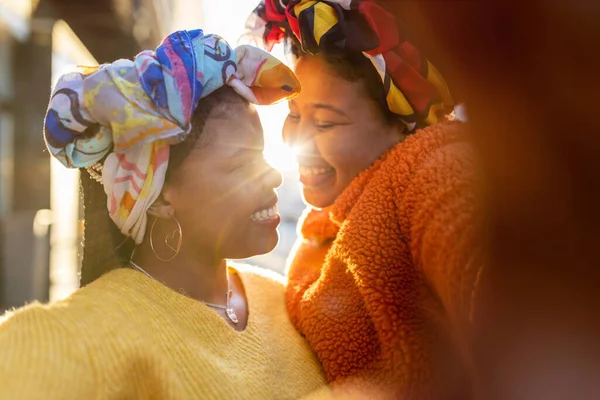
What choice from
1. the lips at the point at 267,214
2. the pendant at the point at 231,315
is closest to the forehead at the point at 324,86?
the lips at the point at 267,214

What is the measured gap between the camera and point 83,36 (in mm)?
3094

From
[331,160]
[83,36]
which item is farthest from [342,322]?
[83,36]

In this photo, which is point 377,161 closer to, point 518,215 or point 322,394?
point 322,394

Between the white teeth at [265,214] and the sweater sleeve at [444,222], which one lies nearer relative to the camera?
the sweater sleeve at [444,222]

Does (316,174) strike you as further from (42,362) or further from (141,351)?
(42,362)

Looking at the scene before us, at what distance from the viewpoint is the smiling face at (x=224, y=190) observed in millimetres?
1426

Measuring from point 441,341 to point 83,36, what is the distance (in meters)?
2.67

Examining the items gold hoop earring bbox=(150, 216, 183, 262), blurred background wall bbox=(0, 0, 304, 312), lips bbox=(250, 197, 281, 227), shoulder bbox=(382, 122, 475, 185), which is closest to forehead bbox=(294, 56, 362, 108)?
shoulder bbox=(382, 122, 475, 185)

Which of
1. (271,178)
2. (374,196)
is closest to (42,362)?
(271,178)

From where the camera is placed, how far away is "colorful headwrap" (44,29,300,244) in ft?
4.11

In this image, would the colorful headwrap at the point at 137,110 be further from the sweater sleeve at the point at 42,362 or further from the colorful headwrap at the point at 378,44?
the sweater sleeve at the point at 42,362

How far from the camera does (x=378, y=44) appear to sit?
4.53 ft

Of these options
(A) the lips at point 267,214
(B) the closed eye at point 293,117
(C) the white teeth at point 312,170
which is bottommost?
(A) the lips at point 267,214

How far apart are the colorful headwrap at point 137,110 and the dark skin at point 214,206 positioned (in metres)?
0.06
